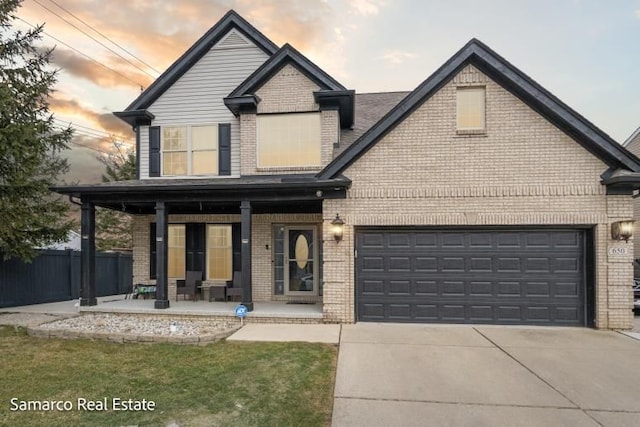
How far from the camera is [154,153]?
11.6 metres

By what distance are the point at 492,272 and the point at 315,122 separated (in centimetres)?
607

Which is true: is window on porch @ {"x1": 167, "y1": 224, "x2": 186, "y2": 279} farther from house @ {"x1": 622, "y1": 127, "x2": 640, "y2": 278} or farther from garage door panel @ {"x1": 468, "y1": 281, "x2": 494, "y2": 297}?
house @ {"x1": 622, "y1": 127, "x2": 640, "y2": 278}

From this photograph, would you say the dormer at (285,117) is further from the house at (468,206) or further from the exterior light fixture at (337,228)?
the exterior light fixture at (337,228)

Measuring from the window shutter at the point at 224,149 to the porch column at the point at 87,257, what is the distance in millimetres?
3652

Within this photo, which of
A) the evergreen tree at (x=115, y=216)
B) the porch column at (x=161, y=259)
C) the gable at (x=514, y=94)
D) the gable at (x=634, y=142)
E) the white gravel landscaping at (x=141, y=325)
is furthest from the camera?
the evergreen tree at (x=115, y=216)

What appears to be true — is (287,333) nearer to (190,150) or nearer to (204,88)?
(190,150)

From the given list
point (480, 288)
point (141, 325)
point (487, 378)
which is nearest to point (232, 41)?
point (141, 325)

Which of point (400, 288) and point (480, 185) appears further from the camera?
point (400, 288)

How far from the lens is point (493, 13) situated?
12.0 metres

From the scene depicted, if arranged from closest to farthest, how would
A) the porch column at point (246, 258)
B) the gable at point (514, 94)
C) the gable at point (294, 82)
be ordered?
the gable at point (514, 94), the porch column at point (246, 258), the gable at point (294, 82)

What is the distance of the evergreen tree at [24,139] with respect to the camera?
9.65m

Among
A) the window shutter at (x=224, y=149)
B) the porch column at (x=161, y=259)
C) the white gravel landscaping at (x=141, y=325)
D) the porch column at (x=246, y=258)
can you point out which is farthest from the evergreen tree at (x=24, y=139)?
the porch column at (x=246, y=258)

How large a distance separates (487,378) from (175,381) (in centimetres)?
428

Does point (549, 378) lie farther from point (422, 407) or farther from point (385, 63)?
point (385, 63)
